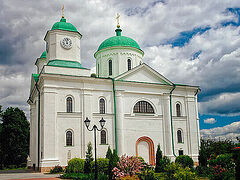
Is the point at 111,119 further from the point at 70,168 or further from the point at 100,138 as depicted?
the point at 70,168

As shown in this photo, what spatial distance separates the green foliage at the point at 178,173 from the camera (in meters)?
12.2

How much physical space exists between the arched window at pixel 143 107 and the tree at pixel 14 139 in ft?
71.0

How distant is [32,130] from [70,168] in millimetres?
12399

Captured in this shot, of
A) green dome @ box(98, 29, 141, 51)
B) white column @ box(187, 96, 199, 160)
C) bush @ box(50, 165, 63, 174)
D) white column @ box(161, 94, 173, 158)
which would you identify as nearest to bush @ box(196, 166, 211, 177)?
white column @ box(161, 94, 173, 158)

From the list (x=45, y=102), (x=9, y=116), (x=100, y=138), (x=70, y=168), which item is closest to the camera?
(x=70, y=168)

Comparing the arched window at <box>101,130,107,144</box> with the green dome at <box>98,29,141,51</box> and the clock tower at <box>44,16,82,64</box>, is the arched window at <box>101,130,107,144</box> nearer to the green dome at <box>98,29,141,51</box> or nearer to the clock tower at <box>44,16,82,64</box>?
the clock tower at <box>44,16,82,64</box>

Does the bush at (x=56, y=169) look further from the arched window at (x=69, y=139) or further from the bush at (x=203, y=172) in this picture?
the bush at (x=203, y=172)

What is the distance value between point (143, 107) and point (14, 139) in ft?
74.6

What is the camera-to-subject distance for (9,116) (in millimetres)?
42031

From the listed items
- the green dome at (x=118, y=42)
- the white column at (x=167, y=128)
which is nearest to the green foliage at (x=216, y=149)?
the white column at (x=167, y=128)

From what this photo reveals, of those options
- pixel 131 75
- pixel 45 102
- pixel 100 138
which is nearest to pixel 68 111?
pixel 45 102

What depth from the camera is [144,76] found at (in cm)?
2945

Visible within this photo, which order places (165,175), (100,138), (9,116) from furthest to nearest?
(9,116) → (100,138) → (165,175)

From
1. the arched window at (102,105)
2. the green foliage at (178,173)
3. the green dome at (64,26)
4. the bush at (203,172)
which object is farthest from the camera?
the green dome at (64,26)
